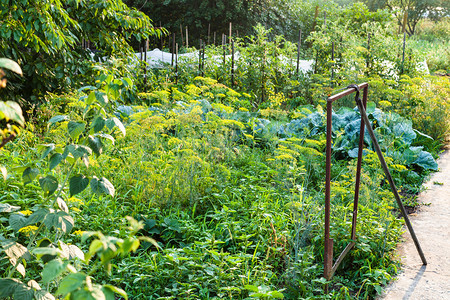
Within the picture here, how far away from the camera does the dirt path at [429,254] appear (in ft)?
9.18

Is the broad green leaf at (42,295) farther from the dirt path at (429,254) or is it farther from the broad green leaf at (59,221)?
the dirt path at (429,254)

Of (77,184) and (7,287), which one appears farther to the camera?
(77,184)

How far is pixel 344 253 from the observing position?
2873mm

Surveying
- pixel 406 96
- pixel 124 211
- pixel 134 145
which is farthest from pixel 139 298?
pixel 406 96

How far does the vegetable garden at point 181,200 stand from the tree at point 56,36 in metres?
0.06

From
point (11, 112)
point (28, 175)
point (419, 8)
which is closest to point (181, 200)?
point (28, 175)

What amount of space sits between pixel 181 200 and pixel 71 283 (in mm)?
2628

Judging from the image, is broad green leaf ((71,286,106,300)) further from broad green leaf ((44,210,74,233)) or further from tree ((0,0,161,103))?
tree ((0,0,161,103))

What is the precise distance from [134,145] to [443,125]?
16.9ft

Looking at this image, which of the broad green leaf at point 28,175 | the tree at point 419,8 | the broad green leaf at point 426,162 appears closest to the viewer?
the broad green leaf at point 28,175

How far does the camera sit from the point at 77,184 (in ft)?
5.26

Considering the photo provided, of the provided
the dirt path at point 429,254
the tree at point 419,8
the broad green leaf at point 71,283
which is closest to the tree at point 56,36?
the broad green leaf at point 71,283

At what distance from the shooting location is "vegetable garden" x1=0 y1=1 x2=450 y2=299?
1567 mm

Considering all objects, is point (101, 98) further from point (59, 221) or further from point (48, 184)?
point (59, 221)
